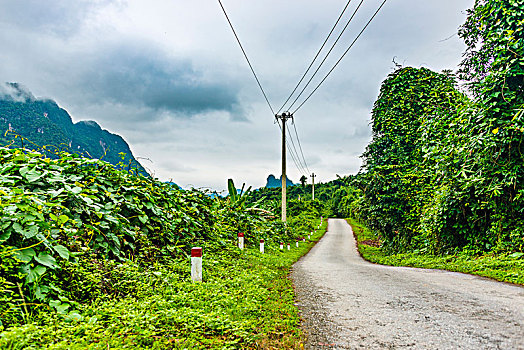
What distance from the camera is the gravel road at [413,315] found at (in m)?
3.13

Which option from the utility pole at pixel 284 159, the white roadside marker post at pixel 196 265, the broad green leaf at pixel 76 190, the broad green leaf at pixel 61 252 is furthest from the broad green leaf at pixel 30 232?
the utility pole at pixel 284 159

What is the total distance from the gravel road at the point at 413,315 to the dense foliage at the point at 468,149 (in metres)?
4.74

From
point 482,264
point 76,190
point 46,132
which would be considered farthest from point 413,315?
point 46,132

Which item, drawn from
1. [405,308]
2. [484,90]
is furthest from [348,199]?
[405,308]

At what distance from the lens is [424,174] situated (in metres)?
14.2

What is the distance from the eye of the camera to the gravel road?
10.3ft

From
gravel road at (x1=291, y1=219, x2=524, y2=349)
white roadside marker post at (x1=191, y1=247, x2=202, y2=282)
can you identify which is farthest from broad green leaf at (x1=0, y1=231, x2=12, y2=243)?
gravel road at (x1=291, y1=219, x2=524, y2=349)

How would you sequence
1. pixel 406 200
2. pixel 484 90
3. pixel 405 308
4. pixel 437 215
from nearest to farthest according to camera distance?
1. pixel 405 308
2. pixel 484 90
3. pixel 437 215
4. pixel 406 200

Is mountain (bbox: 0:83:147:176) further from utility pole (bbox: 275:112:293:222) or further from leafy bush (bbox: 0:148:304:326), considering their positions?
utility pole (bbox: 275:112:293:222)

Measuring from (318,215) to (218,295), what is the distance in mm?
50498

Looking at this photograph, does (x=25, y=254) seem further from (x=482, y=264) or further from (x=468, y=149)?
(x=468, y=149)

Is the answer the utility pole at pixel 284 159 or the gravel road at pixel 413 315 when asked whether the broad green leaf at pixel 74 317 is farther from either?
the utility pole at pixel 284 159

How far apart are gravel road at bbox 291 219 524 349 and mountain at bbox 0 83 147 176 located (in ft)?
16.5

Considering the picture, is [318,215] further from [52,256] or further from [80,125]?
[52,256]
